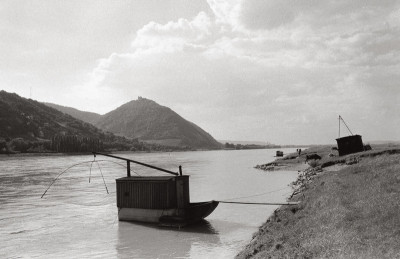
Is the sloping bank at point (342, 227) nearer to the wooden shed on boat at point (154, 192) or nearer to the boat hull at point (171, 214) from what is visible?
the boat hull at point (171, 214)

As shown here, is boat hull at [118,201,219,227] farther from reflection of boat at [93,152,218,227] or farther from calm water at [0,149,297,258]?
calm water at [0,149,297,258]

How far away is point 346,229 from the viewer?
48.8 ft

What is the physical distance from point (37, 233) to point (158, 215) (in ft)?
28.3

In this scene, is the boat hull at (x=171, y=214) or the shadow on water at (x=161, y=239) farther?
the boat hull at (x=171, y=214)

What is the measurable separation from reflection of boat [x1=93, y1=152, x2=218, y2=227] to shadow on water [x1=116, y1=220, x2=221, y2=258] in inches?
23.1

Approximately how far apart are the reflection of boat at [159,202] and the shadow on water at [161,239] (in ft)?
1.92

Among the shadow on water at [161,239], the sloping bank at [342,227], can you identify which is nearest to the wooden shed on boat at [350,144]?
the sloping bank at [342,227]

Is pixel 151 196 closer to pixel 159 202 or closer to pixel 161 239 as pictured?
pixel 159 202

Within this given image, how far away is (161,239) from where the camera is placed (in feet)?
73.8

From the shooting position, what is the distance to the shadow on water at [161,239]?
1979 cm

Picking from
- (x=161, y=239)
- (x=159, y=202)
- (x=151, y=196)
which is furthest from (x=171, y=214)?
(x=161, y=239)

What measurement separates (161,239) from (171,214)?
11.1ft

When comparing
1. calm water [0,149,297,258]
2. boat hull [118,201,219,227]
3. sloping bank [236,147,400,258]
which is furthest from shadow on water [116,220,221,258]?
sloping bank [236,147,400,258]

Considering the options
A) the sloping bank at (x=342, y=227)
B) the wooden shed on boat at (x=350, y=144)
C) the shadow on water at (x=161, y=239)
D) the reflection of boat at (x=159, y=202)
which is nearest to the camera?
the sloping bank at (x=342, y=227)
